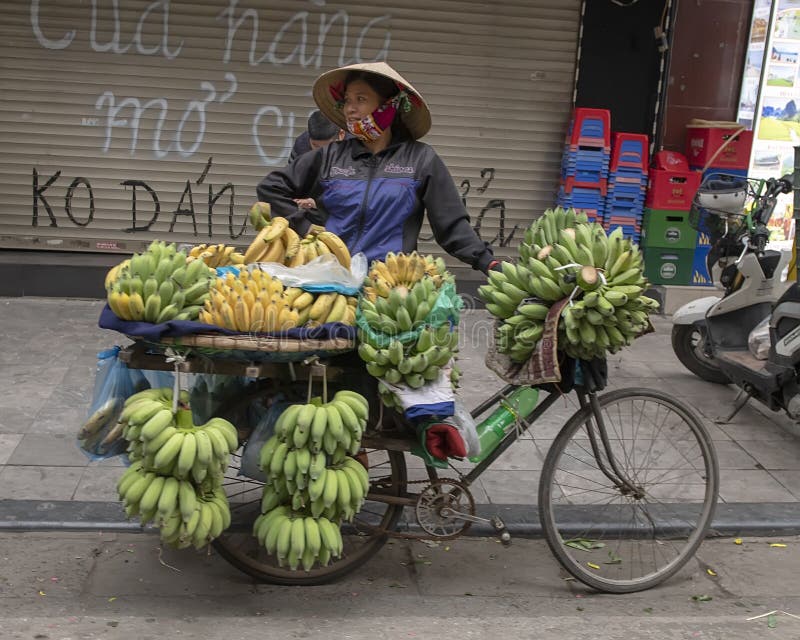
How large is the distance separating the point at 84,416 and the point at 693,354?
4147 mm

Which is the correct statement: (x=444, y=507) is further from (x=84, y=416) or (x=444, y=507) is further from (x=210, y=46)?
(x=210, y=46)

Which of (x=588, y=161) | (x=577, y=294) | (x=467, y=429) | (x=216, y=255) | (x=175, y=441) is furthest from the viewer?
(x=588, y=161)

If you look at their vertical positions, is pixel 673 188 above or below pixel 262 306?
above

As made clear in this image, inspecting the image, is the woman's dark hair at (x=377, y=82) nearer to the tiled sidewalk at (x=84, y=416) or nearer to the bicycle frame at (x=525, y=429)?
the bicycle frame at (x=525, y=429)

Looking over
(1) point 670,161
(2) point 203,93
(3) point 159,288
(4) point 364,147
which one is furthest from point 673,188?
(3) point 159,288

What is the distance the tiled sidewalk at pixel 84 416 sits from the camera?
15.6ft

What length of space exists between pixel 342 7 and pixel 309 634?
19.6ft

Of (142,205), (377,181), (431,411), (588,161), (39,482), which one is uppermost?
(588,161)

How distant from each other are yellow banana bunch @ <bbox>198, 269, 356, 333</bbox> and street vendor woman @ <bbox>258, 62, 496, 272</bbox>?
2.10 feet

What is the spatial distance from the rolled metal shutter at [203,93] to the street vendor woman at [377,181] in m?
4.18

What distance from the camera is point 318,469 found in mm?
3346

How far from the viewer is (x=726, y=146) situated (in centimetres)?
819

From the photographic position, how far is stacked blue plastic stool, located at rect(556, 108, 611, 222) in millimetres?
8133

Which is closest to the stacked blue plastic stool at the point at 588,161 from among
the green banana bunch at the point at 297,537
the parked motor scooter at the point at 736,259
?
the parked motor scooter at the point at 736,259
